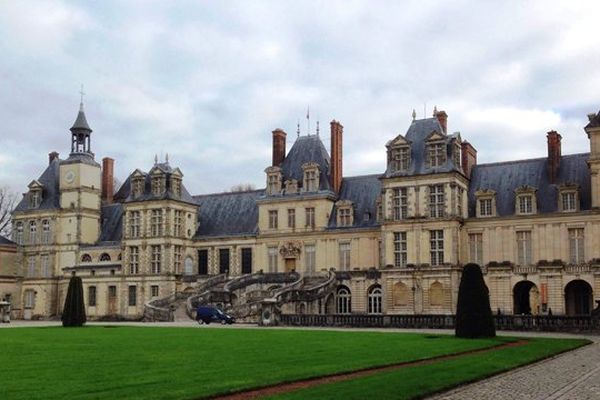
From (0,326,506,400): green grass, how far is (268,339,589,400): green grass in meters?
1.16

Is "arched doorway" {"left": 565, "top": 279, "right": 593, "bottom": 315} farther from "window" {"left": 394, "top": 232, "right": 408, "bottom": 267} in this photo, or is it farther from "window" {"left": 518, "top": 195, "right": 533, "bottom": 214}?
"window" {"left": 394, "top": 232, "right": 408, "bottom": 267}

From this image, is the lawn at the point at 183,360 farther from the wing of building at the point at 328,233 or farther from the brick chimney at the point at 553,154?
the brick chimney at the point at 553,154

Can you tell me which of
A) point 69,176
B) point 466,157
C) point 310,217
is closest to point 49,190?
point 69,176

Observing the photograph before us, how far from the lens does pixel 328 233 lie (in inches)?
2053

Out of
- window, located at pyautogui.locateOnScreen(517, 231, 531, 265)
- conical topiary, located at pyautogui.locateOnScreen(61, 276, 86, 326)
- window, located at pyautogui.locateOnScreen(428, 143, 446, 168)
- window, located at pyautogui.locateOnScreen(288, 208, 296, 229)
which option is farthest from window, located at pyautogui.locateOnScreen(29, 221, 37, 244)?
window, located at pyautogui.locateOnScreen(517, 231, 531, 265)

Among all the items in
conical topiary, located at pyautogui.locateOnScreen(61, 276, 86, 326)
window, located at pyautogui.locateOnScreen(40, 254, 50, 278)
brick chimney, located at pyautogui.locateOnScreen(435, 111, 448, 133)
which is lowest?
conical topiary, located at pyautogui.locateOnScreen(61, 276, 86, 326)

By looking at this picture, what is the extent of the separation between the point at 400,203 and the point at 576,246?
10370 millimetres

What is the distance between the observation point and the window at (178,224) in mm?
56781

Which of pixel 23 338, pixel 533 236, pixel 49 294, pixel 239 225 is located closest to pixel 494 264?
pixel 533 236

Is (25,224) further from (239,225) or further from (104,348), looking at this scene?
(104,348)

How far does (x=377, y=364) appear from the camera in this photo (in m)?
17.8

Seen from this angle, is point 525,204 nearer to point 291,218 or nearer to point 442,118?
point 442,118

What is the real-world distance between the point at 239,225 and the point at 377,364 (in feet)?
132

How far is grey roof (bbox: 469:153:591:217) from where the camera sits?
45.7 meters
